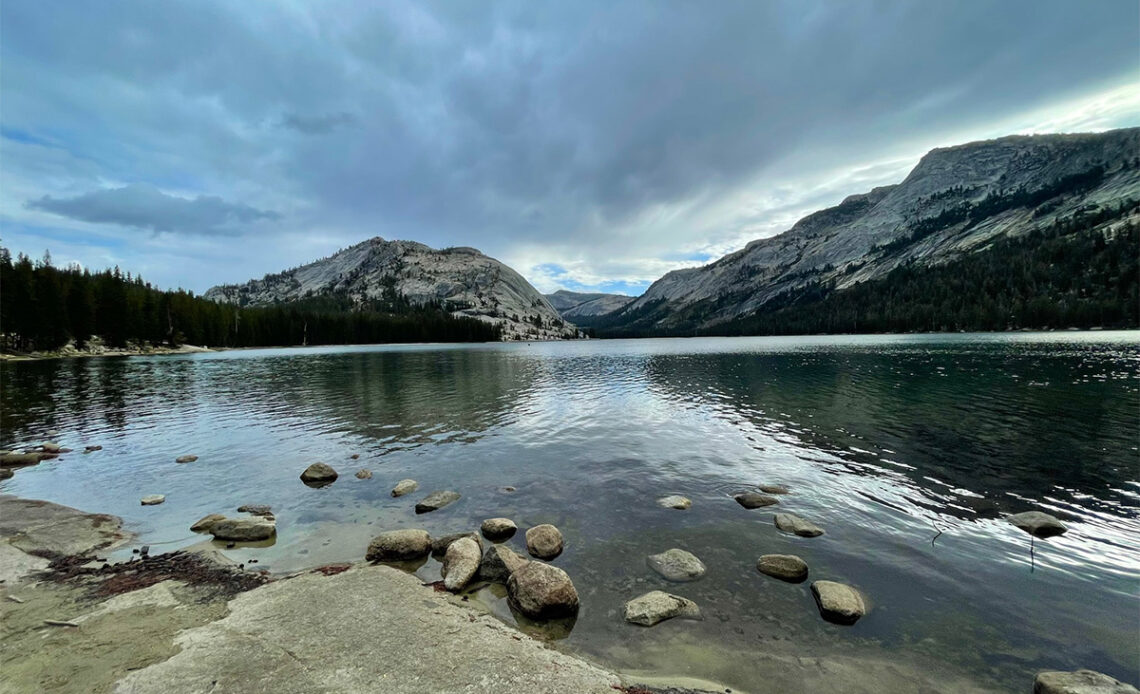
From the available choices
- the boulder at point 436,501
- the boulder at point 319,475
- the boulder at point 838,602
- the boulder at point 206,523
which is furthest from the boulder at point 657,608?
the boulder at point 319,475

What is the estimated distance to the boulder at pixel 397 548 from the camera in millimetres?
15047

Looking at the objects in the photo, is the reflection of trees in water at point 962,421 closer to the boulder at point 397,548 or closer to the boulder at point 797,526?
the boulder at point 797,526

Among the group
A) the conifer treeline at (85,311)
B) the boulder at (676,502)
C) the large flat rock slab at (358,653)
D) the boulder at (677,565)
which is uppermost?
the conifer treeline at (85,311)

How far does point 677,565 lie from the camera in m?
14.4

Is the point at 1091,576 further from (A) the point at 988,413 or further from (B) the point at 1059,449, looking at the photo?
(A) the point at 988,413

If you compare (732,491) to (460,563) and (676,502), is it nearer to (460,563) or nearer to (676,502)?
(676,502)

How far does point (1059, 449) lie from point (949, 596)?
73.9ft

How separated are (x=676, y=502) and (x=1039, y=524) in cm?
1342

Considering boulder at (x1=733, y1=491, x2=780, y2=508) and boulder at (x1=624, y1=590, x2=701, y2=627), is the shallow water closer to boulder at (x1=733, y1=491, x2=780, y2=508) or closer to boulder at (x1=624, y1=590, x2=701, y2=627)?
boulder at (x1=624, y1=590, x2=701, y2=627)

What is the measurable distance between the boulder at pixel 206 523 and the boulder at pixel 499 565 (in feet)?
38.2

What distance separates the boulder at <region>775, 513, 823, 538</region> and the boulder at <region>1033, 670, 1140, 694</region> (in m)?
7.85

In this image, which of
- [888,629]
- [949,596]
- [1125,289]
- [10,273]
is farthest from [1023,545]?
[1125,289]

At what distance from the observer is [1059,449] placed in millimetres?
25938

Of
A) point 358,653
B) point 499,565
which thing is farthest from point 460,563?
point 358,653
